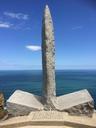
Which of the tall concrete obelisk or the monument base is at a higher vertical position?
the tall concrete obelisk

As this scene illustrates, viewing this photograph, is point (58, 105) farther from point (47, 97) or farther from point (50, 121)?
point (50, 121)

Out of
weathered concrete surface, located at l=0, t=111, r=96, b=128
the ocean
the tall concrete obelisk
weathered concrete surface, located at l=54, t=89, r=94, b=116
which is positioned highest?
the tall concrete obelisk

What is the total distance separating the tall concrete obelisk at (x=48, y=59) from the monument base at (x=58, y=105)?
44 cm

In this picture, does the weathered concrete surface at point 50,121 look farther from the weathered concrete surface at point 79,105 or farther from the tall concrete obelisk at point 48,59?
the tall concrete obelisk at point 48,59

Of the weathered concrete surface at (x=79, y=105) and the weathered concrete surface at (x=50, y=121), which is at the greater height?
the weathered concrete surface at (x=79, y=105)

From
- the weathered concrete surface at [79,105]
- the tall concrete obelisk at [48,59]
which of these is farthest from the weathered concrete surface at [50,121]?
the tall concrete obelisk at [48,59]

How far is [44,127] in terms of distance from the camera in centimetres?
1019

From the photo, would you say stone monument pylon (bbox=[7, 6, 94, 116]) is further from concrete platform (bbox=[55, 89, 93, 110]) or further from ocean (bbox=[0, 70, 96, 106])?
ocean (bbox=[0, 70, 96, 106])

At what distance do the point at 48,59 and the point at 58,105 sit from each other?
6.87ft

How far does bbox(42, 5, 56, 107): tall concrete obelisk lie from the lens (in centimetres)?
1209

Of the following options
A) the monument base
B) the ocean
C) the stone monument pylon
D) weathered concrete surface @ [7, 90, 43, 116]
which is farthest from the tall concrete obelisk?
the ocean

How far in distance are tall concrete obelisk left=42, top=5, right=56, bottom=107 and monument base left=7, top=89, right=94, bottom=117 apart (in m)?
0.44

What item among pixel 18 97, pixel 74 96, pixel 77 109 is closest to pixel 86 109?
pixel 77 109

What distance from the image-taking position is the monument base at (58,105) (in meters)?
11.5
